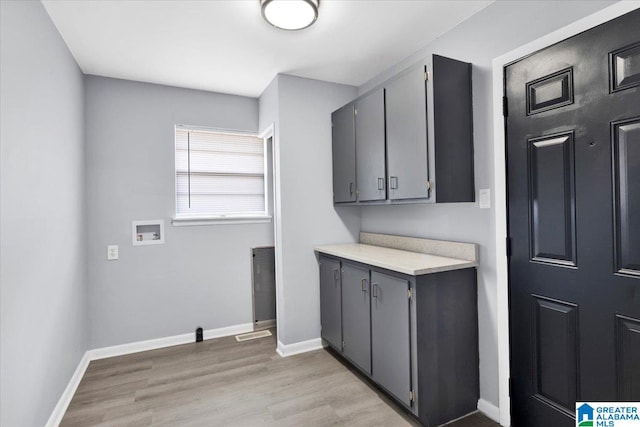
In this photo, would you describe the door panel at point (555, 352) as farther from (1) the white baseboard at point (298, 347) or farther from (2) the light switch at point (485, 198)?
(1) the white baseboard at point (298, 347)

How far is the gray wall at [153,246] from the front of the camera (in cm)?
302

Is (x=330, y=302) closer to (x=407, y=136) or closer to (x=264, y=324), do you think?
(x=264, y=324)

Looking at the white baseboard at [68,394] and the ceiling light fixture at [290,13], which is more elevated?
the ceiling light fixture at [290,13]

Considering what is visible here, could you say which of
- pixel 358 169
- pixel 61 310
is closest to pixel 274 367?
pixel 61 310

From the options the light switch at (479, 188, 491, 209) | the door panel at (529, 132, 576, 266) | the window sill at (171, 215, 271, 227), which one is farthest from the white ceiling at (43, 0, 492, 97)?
the window sill at (171, 215, 271, 227)

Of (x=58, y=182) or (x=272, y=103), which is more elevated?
(x=272, y=103)

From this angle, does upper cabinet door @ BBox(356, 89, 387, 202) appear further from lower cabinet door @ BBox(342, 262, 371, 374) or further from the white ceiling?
lower cabinet door @ BBox(342, 262, 371, 374)

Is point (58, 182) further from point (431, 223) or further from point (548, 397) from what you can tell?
point (548, 397)

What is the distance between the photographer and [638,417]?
1.41 meters

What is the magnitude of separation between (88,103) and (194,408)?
274cm

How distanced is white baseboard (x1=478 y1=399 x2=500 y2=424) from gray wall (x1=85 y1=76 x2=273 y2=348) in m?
2.35

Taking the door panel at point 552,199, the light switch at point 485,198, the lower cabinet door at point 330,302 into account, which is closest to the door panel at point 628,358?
the door panel at point 552,199

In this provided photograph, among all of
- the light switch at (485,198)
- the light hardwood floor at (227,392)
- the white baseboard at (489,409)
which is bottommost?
the light hardwood floor at (227,392)

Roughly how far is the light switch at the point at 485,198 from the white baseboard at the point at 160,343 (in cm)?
267
